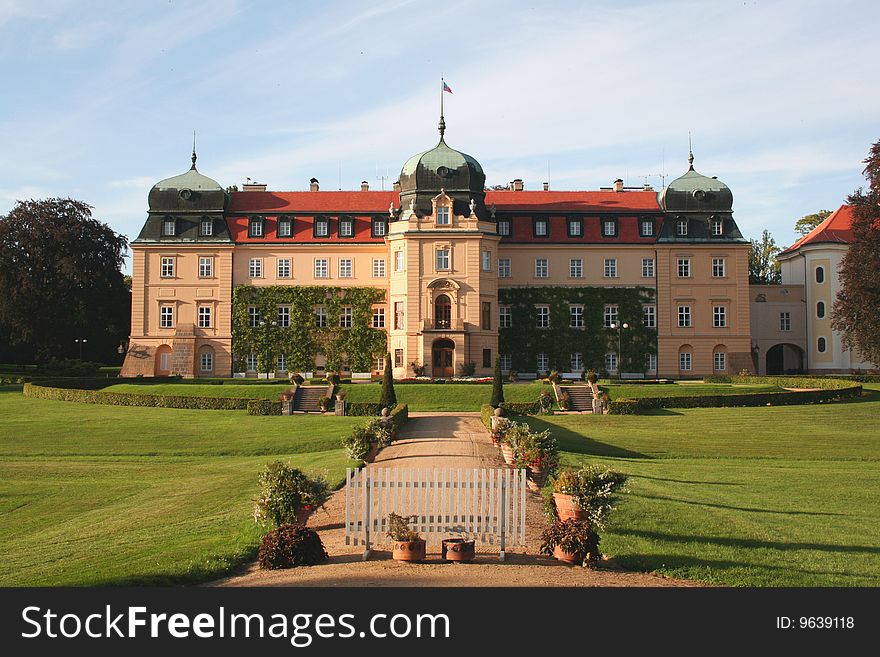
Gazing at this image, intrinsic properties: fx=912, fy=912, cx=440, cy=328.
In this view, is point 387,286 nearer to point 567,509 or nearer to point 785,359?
point 785,359

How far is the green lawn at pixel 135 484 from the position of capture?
13.0 m

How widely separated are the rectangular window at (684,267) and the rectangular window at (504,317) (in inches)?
454

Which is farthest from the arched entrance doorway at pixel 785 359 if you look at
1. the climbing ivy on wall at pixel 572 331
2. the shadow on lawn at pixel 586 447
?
the shadow on lawn at pixel 586 447

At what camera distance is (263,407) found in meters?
39.0

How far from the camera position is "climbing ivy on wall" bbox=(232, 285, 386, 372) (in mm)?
58188

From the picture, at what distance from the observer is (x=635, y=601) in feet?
28.0

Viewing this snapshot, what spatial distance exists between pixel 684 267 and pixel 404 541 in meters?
51.1

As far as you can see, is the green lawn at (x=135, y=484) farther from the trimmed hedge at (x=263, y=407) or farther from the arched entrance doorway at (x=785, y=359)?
the arched entrance doorway at (x=785, y=359)

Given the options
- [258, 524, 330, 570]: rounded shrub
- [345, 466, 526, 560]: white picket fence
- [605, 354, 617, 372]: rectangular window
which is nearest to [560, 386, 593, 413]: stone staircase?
[605, 354, 617, 372]: rectangular window

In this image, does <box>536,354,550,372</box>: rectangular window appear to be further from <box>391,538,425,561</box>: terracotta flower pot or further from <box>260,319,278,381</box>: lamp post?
<box>391,538,425,561</box>: terracotta flower pot

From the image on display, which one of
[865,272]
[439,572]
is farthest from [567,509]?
[865,272]

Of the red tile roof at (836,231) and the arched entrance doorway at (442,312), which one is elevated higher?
the red tile roof at (836,231)

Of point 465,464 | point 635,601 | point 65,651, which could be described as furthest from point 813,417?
point 65,651

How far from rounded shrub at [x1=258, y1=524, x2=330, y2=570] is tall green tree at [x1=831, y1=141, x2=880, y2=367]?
39.0 metres
